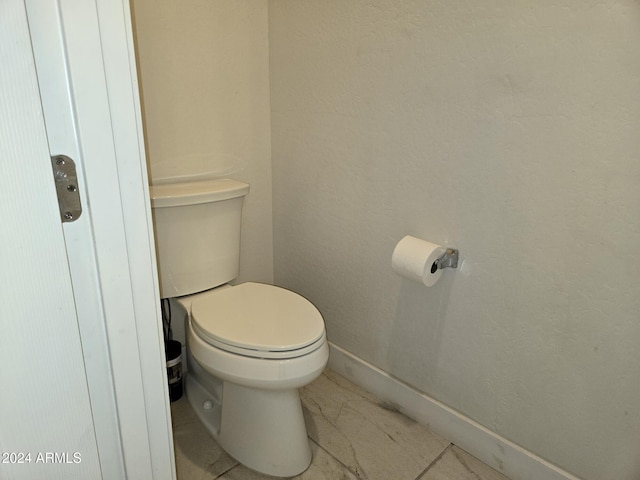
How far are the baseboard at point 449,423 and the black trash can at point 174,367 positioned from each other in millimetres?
599

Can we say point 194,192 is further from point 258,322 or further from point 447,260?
point 447,260

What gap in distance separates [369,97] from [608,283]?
2.84 feet

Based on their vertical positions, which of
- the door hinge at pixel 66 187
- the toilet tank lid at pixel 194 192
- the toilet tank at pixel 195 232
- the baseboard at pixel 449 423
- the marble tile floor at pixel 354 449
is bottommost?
the marble tile floor at pixel 354 449

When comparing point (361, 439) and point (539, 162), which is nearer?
point (539, 162)

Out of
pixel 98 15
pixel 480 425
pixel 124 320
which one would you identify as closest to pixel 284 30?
pixel 98 15

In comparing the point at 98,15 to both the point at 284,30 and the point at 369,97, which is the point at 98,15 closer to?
the point at 369,97

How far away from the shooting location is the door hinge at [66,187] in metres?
0.53

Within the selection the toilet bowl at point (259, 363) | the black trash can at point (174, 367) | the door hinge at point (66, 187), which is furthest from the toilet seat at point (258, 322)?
the door hinge at point (66, 187)

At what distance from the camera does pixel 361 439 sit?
4.93ft

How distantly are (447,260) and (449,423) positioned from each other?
1.86 ft

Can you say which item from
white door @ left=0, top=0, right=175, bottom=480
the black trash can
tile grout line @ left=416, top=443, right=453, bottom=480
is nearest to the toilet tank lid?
the black trash can

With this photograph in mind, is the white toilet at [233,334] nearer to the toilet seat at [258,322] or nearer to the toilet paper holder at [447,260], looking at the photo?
the toilet seat at [258,322]

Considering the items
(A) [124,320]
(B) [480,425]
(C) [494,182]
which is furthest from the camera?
(B) [480,425]

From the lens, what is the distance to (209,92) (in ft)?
5.36
